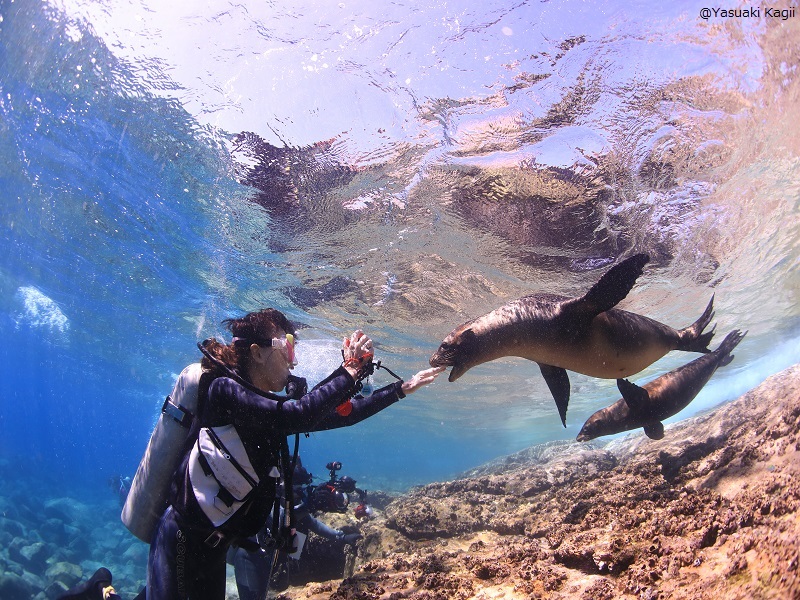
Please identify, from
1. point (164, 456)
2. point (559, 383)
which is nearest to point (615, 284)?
point (559, 383)

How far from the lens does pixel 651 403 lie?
597 centimetres

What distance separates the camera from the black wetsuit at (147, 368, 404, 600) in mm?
2758

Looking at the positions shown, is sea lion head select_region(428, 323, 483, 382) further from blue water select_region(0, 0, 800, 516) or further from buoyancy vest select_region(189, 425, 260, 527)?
blue water select_region(0, 0, 800, 516)

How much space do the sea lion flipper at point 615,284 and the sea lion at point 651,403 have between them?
7.50 ft

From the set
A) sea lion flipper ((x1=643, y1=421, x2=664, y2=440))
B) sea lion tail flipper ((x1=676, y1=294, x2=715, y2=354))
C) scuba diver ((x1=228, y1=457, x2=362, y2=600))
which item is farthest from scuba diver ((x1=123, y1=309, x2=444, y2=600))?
sea lion flipper ((x1=643, y1=421, x2=664, y2=440))

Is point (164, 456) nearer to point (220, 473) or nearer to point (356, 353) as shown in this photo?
point (220, 473)

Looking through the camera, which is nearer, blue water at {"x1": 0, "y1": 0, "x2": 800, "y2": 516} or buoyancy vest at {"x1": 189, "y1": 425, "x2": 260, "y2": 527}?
buoyancy vest at {"x1": 189, "y1": 425, "x2": 260, "y2": 527}

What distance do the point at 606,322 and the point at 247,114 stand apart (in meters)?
7.03

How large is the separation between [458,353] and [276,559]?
3161 millimetres

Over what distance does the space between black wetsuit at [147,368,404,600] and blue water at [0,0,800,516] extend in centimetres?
548

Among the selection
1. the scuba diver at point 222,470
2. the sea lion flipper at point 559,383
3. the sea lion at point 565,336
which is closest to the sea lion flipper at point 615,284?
the sea lion at point 565,336

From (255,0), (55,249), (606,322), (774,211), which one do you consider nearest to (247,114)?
(255,0)

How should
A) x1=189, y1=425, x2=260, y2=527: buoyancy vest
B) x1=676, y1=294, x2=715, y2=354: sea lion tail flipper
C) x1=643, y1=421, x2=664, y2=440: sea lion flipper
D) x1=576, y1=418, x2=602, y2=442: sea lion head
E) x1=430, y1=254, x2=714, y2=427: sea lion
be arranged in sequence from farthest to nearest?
x1=643, y1=421, x2=664, y2=440: sea lion flipper → x1=576, y1=418, x2=602, y2=442: sea lion head → x1=676, y1=294, x2=715, y2=354: sea lion tail flipper → x1=430, y1=254, x2=714, y2=427: sea lion → x1=189, y1=425, x2=260, y2=527: buoyancy vest

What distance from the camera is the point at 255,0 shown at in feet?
18.8
